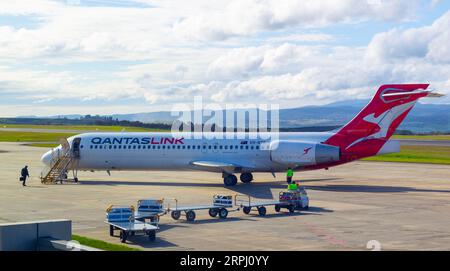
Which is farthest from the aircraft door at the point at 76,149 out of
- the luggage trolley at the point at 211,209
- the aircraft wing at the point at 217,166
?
the luggage trolley at the point at 211,209

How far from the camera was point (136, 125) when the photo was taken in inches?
6117

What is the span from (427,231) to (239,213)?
8.94 metres

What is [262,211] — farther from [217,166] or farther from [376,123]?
[376,123]

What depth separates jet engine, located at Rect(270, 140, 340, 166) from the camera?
43.2m

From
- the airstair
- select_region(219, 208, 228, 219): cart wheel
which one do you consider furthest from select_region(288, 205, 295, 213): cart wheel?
the airstair

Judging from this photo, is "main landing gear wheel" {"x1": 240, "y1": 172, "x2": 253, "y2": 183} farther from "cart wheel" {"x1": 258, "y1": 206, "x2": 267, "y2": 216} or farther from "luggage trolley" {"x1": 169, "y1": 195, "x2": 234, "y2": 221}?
"luggage trolley" {"x1": 169, "y1": 195, "x2": 234, "y2": 221}

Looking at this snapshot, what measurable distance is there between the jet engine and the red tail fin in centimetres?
87

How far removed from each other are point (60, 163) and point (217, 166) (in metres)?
12.1

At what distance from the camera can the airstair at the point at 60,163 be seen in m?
46.3

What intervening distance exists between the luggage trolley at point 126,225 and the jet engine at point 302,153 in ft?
66.1

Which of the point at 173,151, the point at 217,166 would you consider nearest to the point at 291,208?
the point at 217,166

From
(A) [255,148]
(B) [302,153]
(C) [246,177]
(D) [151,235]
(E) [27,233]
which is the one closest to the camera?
(E) [27,233]

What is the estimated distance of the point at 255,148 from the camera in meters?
44.9
